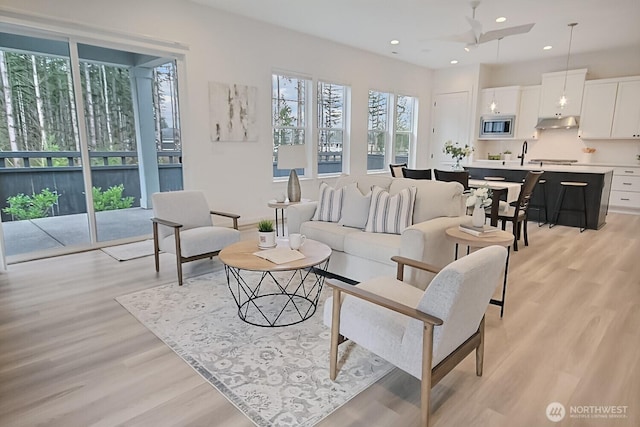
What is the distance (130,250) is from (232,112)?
95.0 inches

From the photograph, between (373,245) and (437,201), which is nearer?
(373,245)

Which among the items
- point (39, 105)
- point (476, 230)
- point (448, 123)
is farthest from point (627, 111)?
point (39, 105)

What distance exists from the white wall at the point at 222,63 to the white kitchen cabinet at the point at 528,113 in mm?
4192

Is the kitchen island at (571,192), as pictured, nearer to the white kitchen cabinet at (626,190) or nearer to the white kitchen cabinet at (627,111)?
the white kitchen cabinet at (626,190)

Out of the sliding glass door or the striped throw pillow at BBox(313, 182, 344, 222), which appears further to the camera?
the sliding glass door

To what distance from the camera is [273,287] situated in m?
3.38

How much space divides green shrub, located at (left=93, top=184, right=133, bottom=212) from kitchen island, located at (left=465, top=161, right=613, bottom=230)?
19.4 feet

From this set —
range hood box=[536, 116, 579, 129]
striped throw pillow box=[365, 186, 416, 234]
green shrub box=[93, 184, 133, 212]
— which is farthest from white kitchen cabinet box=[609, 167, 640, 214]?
green shrub box=[93, 184, 133, 212]

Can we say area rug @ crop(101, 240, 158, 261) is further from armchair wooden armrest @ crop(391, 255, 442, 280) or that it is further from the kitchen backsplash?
the kitchen backsplash

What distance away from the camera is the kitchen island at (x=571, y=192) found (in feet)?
18.7

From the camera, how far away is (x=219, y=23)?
5.17m

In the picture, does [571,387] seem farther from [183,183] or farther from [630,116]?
[630,116]

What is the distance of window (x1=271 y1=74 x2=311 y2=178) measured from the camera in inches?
244

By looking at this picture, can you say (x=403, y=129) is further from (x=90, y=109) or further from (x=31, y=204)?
(x=31, y=204)
